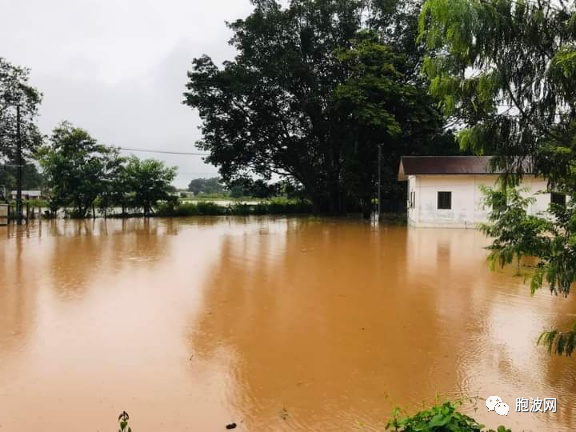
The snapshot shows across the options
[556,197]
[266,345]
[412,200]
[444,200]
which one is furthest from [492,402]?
[412,200]

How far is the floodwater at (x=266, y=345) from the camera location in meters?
3.84

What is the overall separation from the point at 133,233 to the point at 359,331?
1614 cm

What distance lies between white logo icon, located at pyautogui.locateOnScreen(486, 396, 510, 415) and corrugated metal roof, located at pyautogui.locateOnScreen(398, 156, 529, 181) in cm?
1864

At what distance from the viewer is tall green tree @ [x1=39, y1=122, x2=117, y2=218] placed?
26.4 m

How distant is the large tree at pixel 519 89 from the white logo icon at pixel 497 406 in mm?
676

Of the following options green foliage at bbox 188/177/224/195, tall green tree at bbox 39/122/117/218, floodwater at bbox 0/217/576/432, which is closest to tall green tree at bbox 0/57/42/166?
tall green tree at bbox 39/122/117/218

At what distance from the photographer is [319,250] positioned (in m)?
14.2

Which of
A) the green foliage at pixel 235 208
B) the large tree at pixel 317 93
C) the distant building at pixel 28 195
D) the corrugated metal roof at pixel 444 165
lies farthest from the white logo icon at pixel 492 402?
the distant building at pixel 28 195

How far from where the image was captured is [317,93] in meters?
28.8

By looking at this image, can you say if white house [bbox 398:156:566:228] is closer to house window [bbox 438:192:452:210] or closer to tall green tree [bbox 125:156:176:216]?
house window [bbox 438:192:452:210]

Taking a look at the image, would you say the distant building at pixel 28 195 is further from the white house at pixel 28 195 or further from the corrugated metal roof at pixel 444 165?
the corrugated metal roof at pixel 444 165

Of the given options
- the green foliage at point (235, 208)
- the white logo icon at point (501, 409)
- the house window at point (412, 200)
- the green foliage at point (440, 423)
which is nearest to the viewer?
the green foliage at point (440, 423)

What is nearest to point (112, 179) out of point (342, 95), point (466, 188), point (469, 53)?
point (342, 95)

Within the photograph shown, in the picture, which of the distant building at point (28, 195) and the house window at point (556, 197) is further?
the distant building at point (28, 195)
